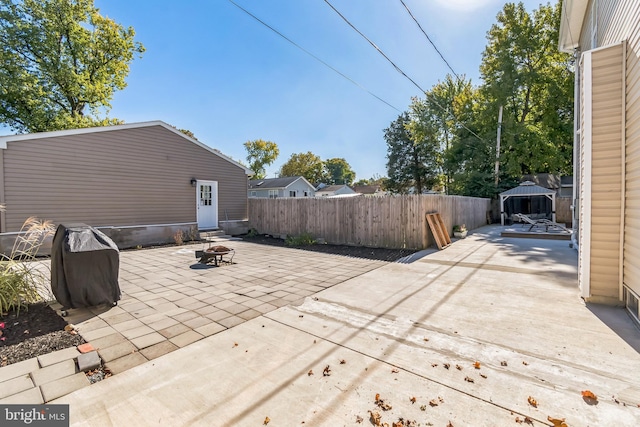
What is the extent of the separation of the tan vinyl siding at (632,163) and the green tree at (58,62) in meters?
20.7

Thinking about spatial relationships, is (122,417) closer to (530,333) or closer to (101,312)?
(101,312)

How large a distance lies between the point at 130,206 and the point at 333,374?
33.7 feet

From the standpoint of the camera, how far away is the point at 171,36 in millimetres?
8352

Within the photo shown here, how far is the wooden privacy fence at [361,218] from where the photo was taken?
8.26 meters

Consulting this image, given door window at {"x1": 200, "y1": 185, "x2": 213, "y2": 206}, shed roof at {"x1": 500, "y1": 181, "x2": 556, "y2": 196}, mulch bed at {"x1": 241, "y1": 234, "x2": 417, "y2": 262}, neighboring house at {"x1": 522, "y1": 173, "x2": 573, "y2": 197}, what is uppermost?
neighboring house at {"x1": 522, "y1": 173, "x2": 573, "y2": 197}

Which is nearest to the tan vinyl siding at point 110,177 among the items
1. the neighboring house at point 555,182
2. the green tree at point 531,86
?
the green tree at point 531,86

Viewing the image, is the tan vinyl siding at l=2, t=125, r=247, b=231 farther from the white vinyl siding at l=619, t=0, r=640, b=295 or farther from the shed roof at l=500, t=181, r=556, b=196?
the shed roof at l=500, t=181, r=556, b=196

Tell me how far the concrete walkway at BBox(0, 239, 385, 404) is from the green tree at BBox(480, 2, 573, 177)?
61.7 ft

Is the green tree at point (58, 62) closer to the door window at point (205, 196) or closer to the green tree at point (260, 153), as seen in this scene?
the door window at point (205, 196)

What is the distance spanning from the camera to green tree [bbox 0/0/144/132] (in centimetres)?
1359

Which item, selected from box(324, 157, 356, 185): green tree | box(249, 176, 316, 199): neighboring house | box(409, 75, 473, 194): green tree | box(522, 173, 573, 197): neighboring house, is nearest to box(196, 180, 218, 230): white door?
box(249, 176, 316, 199): neighboring house

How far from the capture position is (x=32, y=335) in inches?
120

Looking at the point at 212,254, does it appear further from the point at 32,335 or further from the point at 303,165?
the point at 303,165

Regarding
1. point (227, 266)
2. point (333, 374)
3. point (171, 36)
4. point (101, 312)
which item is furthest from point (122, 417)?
point (171, 36)
